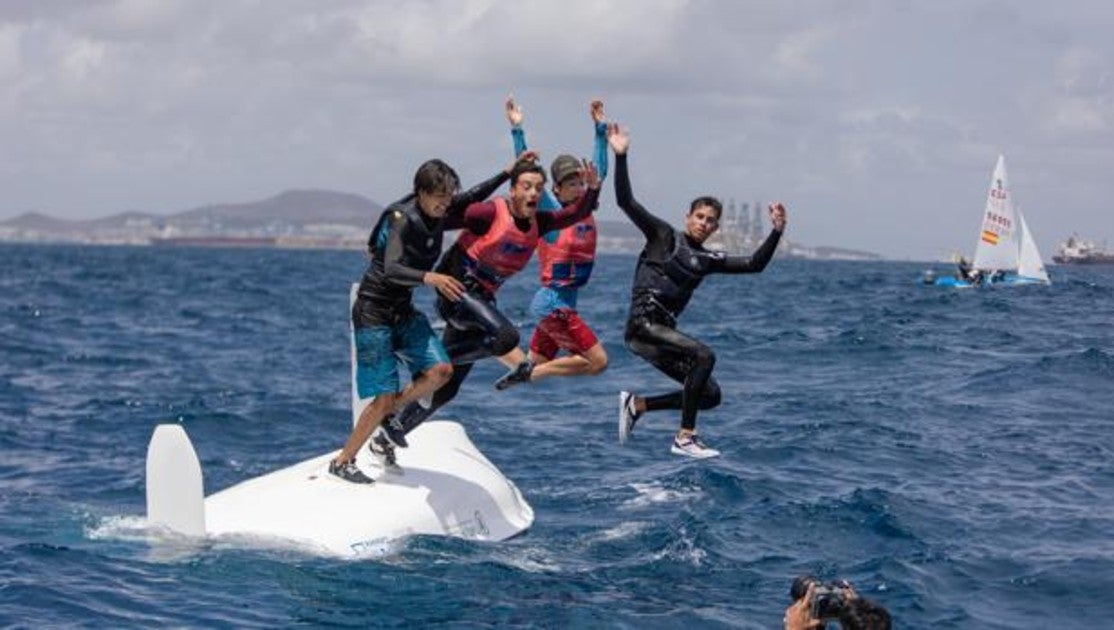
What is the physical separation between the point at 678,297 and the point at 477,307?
2.01m

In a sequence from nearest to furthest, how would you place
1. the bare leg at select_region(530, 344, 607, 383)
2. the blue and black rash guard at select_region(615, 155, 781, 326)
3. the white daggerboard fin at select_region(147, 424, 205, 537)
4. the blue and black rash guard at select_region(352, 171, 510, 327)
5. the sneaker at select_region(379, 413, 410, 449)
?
the blue and black rash guard at select_region(352, 171, 510, 327), the white daggerboard fin at select_region(147, 424, 205, 537), the sneaker at select_region(379, 413, 410, 449), the blue and black rash guard at select_region(615, 155, 781, 326), the bare leg at select_region(530, 344, 607, 383)

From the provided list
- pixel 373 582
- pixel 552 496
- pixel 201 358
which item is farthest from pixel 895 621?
pixel 201 358

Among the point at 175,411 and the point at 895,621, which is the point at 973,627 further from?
the point at 175,411

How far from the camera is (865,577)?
36.7ft

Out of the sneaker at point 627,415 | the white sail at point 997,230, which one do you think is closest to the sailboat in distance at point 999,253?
the white sail at point 997,230

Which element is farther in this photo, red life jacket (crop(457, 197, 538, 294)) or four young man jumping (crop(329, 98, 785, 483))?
red life jacket (crop(457, 197, 538, 294))

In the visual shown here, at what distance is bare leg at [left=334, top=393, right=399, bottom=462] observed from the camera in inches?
457

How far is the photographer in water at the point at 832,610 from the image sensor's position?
6898mm

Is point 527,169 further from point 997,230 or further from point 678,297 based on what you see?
point 997,230

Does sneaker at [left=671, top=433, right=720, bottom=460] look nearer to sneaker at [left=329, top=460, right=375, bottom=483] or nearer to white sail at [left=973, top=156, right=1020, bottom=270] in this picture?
sneaker at [left=329, top=460, right=375, bottom=483]

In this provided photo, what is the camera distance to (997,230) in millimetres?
71250

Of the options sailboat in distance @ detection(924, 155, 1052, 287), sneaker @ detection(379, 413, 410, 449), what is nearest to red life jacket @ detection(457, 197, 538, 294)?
sneaker @ detection(379, 413, 410, 449)

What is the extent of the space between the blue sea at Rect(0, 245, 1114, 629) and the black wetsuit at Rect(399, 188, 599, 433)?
161 centimetres

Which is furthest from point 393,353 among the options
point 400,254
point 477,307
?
point 400,254
